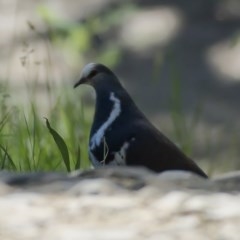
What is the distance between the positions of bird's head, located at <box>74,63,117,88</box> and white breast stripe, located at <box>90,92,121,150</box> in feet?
0.23

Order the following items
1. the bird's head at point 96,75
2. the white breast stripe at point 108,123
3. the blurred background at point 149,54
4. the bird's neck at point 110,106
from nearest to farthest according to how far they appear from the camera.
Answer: the white breast stripe at point 108,123 → the bird's neck at point 110,106 → the bird's head at point 96,75 → the blurred background at point 149,54

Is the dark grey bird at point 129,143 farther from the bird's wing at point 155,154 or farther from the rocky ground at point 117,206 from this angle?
the rocky ground at point 117,206

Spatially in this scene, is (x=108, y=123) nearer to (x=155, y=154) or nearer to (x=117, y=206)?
(x=155, y=154)

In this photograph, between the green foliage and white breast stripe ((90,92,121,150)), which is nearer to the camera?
the green foliage

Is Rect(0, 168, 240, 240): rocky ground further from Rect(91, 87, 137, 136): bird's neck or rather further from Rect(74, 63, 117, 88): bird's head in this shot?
Rect(74, 63, 117, 88): bird's head

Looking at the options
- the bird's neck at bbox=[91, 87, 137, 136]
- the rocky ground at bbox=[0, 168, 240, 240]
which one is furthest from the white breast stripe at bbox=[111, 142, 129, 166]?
the rocky ground at bbox=[0, 168, 240, 240]

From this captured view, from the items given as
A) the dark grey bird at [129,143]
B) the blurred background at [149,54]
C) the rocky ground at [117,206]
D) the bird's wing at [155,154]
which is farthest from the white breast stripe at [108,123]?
the blurred background at [149,54]

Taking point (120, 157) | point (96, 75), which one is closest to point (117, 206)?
point (120, 157)

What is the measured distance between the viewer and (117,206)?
3.55 m

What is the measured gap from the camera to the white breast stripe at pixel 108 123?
5.07 metres

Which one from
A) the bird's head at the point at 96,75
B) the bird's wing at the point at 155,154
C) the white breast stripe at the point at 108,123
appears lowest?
the bird's wing at the point at 155,154

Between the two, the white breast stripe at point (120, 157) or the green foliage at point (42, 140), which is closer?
the green foliage at point (42, 140)

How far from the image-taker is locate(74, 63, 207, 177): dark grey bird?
499 centimetres

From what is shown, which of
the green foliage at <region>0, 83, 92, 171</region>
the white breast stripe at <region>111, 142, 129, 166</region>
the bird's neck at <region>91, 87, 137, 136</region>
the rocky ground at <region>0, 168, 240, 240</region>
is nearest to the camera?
the rocky ground at <region>0, 168, 240, 240</region>
